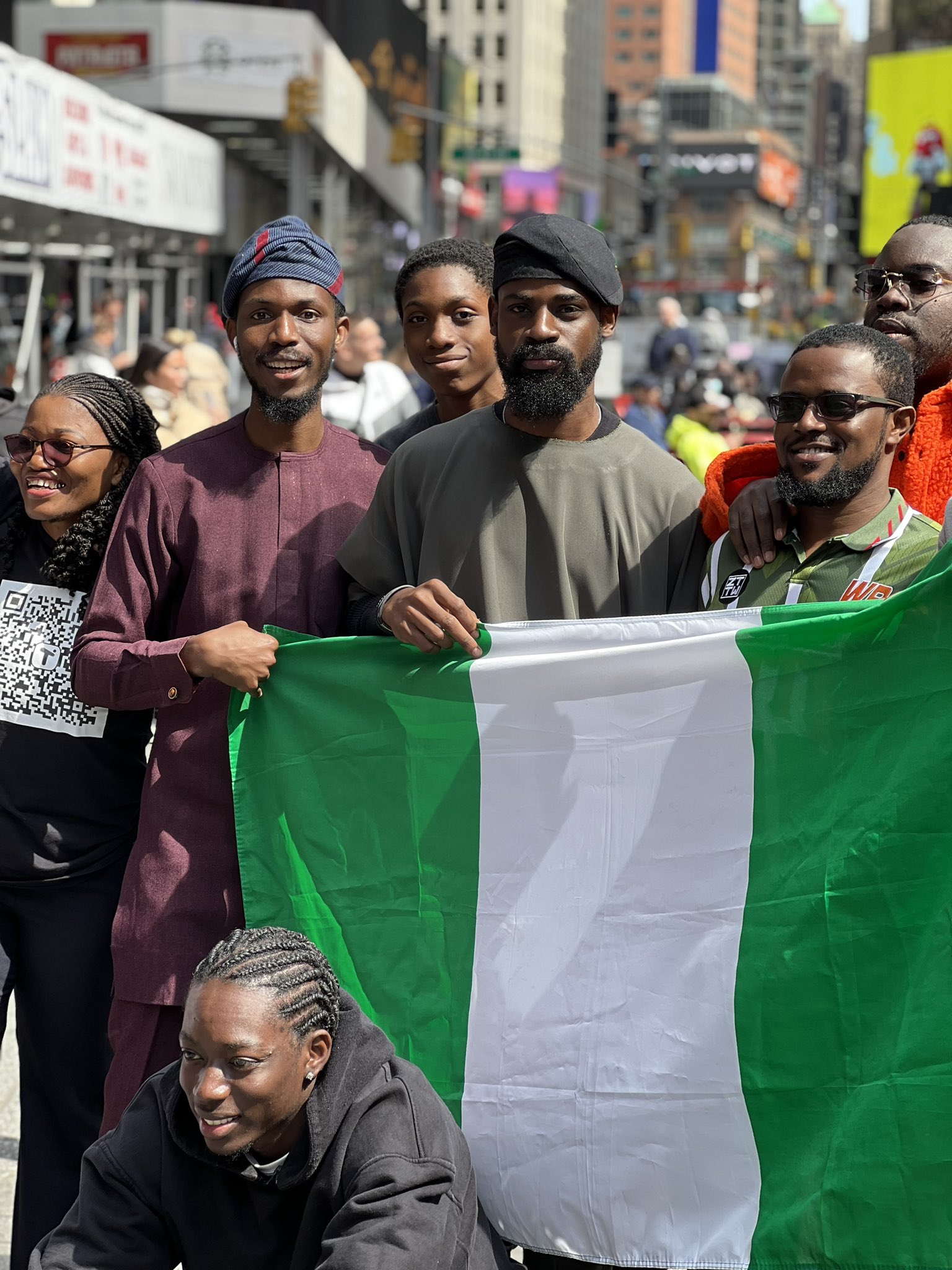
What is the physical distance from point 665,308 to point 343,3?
125 feet

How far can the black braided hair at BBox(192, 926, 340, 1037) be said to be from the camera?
2.75 meters

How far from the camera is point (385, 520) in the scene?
3.33 meters

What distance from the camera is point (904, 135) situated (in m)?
39.2

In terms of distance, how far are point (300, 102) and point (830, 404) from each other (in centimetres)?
2759

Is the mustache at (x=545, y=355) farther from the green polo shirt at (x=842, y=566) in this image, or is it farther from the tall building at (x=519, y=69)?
the tall building at (x=519, y=69)

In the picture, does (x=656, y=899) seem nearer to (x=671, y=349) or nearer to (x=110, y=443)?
(x=110, y=443)

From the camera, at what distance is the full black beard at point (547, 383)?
3176 millimetres

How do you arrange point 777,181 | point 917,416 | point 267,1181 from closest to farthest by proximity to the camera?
1. point 267,1181
2. point 917,416
3. point 777,181

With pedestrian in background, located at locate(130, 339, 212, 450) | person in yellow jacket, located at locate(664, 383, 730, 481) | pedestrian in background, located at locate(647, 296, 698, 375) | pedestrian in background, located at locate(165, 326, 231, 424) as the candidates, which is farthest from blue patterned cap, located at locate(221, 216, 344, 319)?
pedestrian in background, located at locate(647, 296, 698, 375)

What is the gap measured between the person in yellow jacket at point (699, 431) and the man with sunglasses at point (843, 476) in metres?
5.84

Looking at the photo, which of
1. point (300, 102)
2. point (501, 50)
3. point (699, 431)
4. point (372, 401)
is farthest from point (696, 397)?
point (501, 50)

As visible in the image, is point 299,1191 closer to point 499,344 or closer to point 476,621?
point 476,621

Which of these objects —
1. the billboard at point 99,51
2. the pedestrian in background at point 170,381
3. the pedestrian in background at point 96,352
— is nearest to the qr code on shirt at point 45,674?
the pedestrian in background at point 170,381

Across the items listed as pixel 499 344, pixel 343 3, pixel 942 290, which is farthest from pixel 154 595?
pixel 343 3
